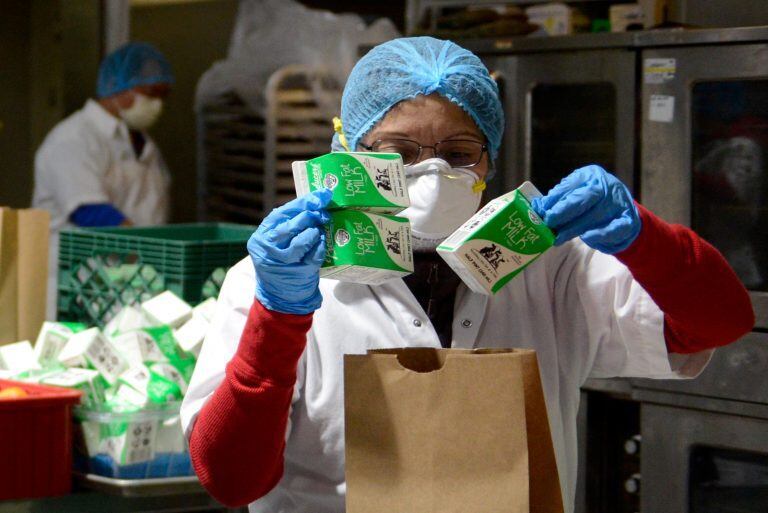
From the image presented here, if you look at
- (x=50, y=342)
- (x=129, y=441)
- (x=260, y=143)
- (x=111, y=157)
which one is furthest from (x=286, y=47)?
(x=129, y=441)

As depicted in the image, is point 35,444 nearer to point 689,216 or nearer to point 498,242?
point 498,242

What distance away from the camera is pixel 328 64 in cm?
414

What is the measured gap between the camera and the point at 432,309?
163 centimetres

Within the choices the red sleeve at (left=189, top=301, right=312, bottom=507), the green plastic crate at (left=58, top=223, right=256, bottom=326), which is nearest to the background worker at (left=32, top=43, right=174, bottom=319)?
the green plastic crate at (left=58, top=223, right=256, bottom=326)

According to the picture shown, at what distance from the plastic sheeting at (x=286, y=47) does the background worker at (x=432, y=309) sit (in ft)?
8.18

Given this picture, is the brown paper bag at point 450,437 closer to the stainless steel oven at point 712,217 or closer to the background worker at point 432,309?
the background worker at point 432,309

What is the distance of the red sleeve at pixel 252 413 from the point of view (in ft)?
4.49

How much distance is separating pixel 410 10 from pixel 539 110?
78 cm

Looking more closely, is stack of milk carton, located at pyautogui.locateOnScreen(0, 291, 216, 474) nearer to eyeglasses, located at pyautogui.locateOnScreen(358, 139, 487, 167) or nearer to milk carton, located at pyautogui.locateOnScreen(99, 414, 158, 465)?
milk carton, located at pyautogui.locateOnScreen(99, 414, 158, 465)

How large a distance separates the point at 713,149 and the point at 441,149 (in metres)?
1.50

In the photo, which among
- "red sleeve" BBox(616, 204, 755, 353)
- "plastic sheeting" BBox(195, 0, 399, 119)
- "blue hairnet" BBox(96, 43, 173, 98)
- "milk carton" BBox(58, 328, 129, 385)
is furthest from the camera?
"blue hairnet" BBox(96, 43, 173, 98)

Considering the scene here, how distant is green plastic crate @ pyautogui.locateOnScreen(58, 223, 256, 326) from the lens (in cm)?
251

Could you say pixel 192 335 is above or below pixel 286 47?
below

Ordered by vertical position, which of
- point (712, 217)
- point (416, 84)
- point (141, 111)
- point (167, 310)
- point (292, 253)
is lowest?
point (167, 310)
